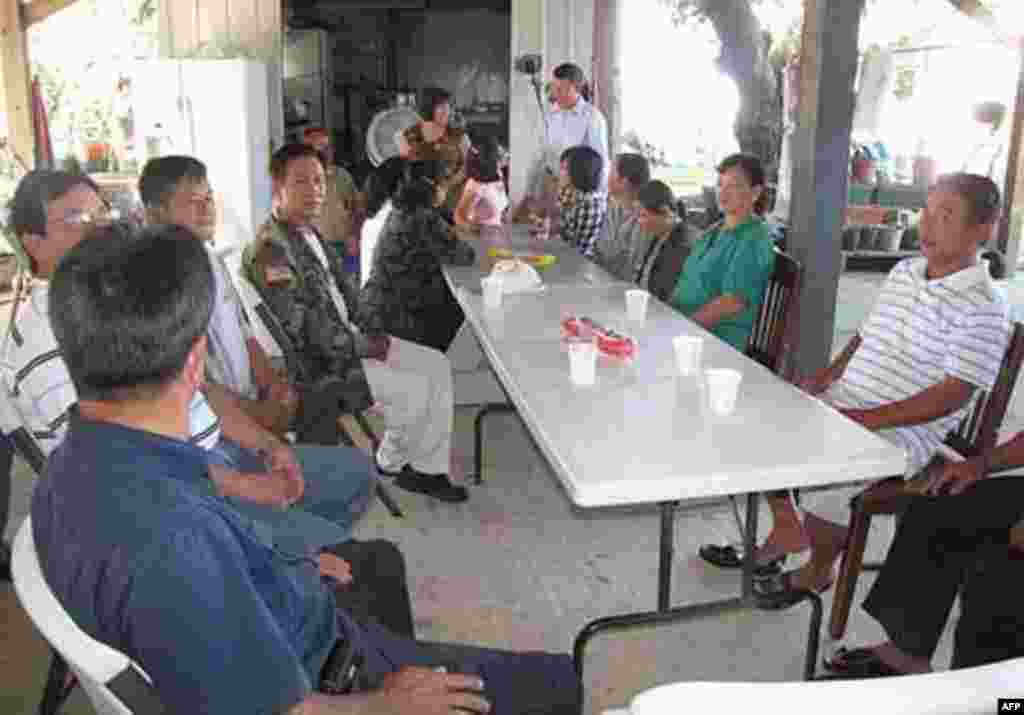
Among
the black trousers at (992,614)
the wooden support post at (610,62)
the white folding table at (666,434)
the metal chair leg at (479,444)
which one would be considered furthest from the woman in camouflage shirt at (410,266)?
the wooden support post at (610,62)

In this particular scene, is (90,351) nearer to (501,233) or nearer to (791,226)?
(791,226)

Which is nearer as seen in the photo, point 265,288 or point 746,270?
point 265,288

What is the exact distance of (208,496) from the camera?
116 cm

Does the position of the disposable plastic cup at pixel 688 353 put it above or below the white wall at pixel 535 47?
below

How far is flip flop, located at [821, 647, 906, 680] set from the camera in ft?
7.25

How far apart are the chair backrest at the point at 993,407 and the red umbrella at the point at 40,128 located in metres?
6.21

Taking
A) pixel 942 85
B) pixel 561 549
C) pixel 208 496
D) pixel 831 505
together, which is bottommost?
pixel 561 549

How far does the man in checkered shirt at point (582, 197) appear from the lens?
4270 millimetres

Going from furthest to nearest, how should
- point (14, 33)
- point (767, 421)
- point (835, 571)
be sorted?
point (14, 33)
point (835, 571)
point (767, 421)

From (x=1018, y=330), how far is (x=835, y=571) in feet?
2.79

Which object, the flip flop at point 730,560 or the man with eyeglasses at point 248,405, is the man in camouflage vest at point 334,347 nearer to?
the man with eyeglasses at point 248,405

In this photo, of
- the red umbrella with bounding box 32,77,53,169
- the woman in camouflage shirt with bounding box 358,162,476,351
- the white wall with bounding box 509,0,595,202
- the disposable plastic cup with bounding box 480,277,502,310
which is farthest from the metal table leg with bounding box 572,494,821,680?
the red umbrella with bounding box 32,77,53,169

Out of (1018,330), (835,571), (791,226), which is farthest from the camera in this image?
(791,226)

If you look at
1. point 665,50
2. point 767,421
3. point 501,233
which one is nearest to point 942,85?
point 665,50
